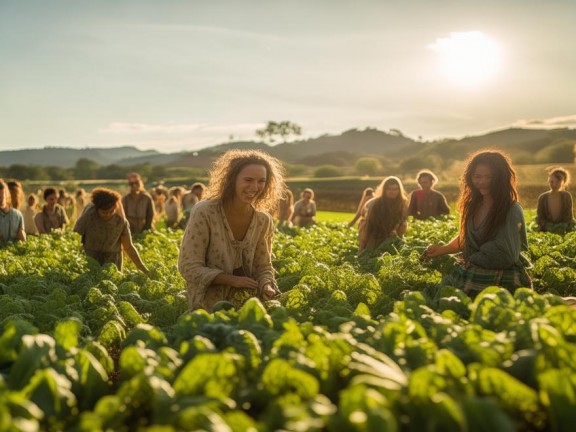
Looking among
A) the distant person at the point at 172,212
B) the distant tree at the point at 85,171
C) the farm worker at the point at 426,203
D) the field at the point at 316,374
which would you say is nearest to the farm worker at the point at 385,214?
the farm worker at the point at 426,203

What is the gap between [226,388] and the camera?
6.45ft

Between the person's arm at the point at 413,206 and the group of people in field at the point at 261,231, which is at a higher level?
the group of people in field at the point at 261,231

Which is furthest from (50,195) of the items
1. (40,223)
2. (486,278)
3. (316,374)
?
(316,374)

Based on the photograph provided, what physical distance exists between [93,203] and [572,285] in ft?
22.8

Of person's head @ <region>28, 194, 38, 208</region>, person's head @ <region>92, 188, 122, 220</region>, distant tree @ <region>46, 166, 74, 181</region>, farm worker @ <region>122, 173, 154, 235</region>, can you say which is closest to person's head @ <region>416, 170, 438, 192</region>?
farm worker @ <region>122, 173, 154, 235</region>

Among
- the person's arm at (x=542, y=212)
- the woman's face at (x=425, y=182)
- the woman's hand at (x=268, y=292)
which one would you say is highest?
the woman's face at (x=425, y=182)

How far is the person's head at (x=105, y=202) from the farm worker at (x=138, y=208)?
217 inches

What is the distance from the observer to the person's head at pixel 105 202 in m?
8.68

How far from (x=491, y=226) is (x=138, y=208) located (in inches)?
443

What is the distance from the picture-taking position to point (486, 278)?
18.6 feet

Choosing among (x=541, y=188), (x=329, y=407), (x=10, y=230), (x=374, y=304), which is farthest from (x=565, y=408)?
(x=541, y=188)

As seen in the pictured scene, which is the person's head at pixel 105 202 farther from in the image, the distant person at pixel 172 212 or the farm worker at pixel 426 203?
the distant person at pixel 172 212

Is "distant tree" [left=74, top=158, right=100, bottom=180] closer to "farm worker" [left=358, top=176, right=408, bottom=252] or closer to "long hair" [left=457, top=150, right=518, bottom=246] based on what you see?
"farm worker" [left=358, top=176, right=408, bottom=252]

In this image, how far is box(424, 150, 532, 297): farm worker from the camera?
18.2 feet
